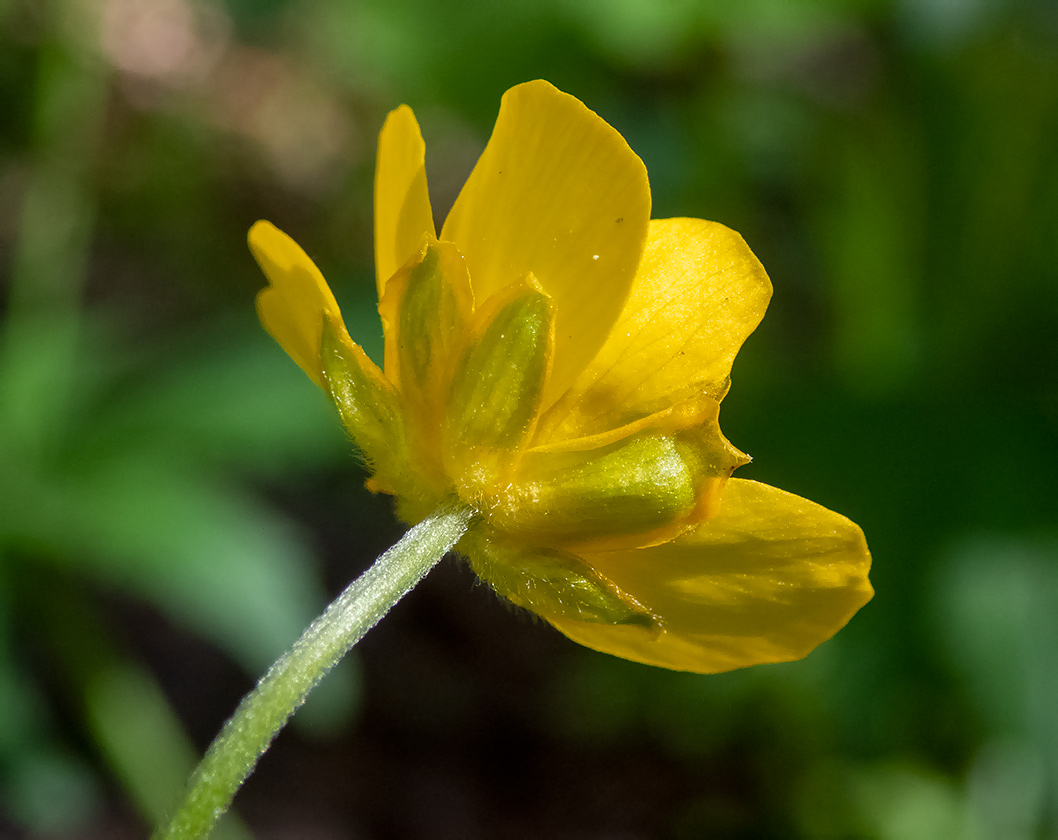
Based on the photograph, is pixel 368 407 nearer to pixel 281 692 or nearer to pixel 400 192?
pixel 400 192

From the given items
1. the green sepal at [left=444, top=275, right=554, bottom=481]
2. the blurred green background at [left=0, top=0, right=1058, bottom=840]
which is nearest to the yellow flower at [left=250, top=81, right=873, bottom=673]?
the green sepal at [left=444, top=275, right=554, bottom=481]

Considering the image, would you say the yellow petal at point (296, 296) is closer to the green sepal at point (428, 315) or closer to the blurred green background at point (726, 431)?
the green sepal at point (428, 315)

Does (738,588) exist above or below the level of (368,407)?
below

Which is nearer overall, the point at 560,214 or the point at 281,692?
the point at 281,692


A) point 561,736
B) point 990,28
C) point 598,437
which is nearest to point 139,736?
point 561,736

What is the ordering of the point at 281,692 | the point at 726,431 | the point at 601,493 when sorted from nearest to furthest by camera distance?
the point at 281,692 < the point at 601,493 < the point at 726,431

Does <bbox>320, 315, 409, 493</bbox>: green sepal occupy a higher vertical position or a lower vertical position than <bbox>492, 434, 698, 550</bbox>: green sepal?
higher

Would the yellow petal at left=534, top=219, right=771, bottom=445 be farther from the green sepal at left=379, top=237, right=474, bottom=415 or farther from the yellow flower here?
the green sepal at left=379, top=237, right=474, bottom=415

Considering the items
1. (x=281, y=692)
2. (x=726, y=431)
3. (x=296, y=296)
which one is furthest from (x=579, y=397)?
(x=726, y=431)
